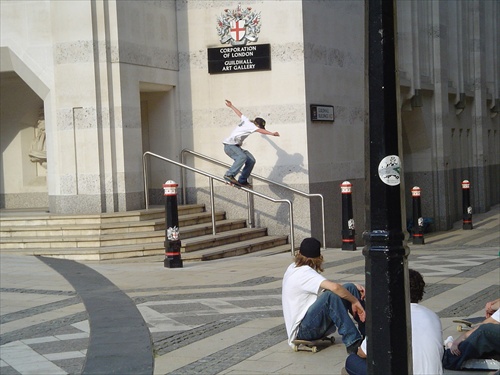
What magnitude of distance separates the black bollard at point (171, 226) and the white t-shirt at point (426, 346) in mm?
8370

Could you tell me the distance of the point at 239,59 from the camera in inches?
748

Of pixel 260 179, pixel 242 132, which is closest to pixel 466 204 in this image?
pixel 260 179

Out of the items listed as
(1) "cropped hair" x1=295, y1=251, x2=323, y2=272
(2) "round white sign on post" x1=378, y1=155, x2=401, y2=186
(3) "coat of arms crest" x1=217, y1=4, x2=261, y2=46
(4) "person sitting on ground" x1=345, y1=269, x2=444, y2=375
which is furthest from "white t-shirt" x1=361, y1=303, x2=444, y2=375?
(3) "coat of arms crest" x1=217, y1=4, x2=261, y2=46

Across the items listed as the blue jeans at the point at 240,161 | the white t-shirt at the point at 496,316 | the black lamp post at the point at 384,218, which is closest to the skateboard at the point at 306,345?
the white t-shirt at the point at 496,316

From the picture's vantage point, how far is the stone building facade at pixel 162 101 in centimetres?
1725

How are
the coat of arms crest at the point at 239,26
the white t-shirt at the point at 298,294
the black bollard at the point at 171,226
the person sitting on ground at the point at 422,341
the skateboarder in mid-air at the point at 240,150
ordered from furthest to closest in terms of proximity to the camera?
1. the coat of arms crest at the point at 239,26
2. the skateboarder in mid-air at the point at 240,150
3. the black bollard at the point at 171,226
4. the white t-shirt at the point at 298,294
5. the person sitting on ground at the point at 422,341

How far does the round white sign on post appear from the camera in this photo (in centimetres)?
489

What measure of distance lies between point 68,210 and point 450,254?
23.4 feet

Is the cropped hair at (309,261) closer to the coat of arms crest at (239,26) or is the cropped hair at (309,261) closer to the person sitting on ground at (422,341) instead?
the person sitting on ground at (422,341)

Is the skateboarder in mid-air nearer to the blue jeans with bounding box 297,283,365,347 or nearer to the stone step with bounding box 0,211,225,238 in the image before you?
the stone step with bounding box 0,211,225,238

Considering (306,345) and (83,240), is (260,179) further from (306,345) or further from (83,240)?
→ (306,345)

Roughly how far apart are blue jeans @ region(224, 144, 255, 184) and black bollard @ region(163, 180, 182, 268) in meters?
3.23

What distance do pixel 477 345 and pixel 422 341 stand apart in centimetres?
102

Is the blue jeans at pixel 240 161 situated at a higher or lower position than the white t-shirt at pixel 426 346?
higher
